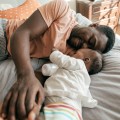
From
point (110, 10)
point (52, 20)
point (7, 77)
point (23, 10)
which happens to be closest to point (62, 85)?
point (7, 77)

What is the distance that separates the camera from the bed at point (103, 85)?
0.89 meters

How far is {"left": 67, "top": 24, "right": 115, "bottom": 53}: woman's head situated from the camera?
4.35 ft

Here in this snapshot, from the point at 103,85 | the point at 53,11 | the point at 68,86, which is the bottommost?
the point at 103,85

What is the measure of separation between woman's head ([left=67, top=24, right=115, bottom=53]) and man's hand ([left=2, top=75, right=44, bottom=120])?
53cm

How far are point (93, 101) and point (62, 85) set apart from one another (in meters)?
0.16

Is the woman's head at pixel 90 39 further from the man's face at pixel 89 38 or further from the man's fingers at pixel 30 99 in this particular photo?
the man's fingers at pixel 30 99

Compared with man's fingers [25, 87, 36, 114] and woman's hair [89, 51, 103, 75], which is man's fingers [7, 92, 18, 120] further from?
woman's hair [89, 51, 103, 75]

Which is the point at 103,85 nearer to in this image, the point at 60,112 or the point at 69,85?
the point at 69,85

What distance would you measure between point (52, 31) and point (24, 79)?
50cm

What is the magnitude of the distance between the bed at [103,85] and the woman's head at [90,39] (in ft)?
0.27

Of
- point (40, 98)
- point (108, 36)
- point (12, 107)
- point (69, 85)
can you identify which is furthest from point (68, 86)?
point (108, 36)

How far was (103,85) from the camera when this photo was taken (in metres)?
1.07

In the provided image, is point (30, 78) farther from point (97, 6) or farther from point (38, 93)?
point (97, 6)

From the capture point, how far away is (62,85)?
0.90 meters
